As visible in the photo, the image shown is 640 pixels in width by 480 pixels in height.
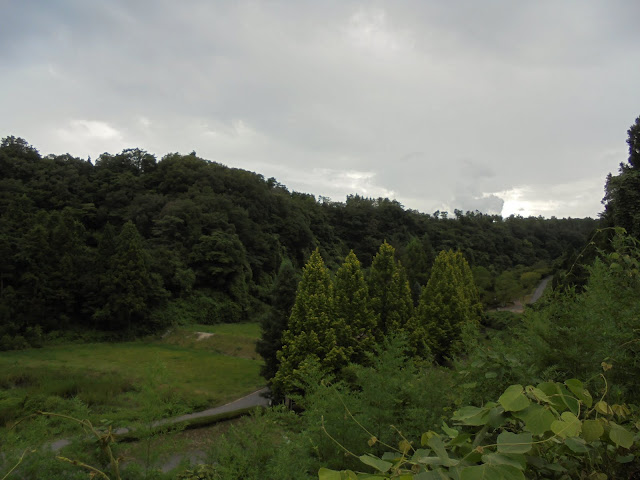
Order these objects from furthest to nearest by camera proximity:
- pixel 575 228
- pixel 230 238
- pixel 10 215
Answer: pixel 575 228, pixel 230 238, pixel 10 215

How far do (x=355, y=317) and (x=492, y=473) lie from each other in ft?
47.3

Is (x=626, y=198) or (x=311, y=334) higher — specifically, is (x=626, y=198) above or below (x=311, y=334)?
above

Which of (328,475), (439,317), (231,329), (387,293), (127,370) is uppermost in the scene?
(328,475)

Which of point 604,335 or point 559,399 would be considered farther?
point 604,335

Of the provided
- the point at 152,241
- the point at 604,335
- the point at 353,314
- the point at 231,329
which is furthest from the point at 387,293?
the point at 152,241

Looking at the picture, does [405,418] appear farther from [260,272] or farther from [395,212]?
[395,212]

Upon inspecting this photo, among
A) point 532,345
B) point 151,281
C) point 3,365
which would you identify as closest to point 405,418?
point 532,345

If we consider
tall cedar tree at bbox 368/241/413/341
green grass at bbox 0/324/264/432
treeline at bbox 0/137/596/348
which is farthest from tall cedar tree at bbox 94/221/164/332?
tall cedar tree at bbox 368/241/413/341

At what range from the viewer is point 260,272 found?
38000 millimetres

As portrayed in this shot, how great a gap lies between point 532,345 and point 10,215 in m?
33.1

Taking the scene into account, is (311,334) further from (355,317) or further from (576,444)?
(576,444)

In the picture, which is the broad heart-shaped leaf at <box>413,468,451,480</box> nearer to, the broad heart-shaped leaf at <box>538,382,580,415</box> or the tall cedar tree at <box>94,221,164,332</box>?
the broad heart-shaped leaf at <box>538,382,580,415</box>

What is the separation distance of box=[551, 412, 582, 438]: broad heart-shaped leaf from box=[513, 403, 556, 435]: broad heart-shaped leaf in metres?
0.01

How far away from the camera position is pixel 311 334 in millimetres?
13117
